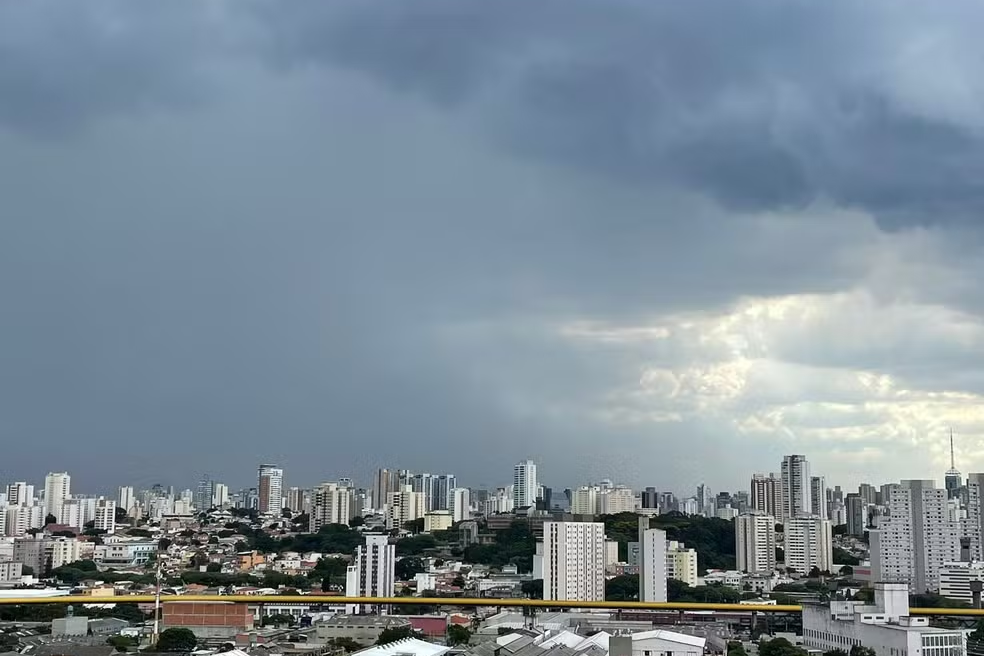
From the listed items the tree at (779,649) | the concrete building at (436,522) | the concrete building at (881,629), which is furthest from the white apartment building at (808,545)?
the tree at (779,649)

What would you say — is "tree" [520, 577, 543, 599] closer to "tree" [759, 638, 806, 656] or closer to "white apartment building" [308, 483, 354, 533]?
"tree" [759, 638, 806, 656]

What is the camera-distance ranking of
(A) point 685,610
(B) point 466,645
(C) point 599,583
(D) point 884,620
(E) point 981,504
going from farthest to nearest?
1. (E) point 981,504
2. (C) point 599,583
3. (A) point 685,610
4. (B) point 466,645
5. (D) point 884,620

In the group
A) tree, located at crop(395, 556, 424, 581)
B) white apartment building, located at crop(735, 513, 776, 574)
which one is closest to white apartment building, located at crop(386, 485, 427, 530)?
tree, located at crop(395, 556, 424, 581)

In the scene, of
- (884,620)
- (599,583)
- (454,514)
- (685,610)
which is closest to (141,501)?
(454,514)

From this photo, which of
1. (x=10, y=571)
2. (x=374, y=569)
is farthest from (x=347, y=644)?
(x=10, y=571)

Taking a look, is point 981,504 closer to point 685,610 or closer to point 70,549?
point 685,610

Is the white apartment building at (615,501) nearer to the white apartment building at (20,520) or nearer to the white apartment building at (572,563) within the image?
the white apartment building at (572,563)
